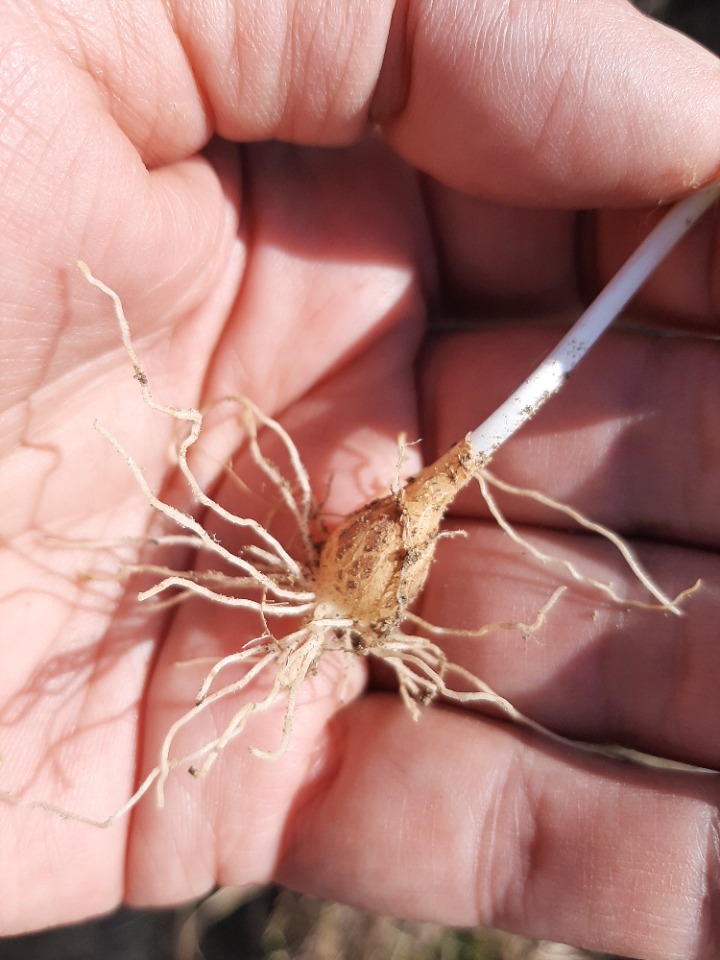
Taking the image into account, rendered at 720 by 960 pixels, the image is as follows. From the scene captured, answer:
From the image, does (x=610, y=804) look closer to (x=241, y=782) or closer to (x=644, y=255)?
(x=241, y=782)

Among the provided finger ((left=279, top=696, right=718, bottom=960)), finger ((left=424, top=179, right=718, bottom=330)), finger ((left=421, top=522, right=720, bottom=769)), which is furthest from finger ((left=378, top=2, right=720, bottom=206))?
finger ((left=279, top=696, right=718, bottom=960))

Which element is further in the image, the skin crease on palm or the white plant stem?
the white plant stem

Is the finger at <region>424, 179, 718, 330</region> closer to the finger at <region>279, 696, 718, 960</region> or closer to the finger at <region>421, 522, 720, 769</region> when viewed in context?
the finger at <region>421, 522, 720, 769</region>

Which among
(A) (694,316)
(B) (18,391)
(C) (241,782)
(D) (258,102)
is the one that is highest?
(D) (258,102)

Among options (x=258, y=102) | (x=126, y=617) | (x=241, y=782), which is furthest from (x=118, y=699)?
(x=258, y=102)

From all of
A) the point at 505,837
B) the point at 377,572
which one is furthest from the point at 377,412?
the point at 505,837

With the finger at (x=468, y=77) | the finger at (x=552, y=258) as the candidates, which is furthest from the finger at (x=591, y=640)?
the finger at (x=468, y=77)
